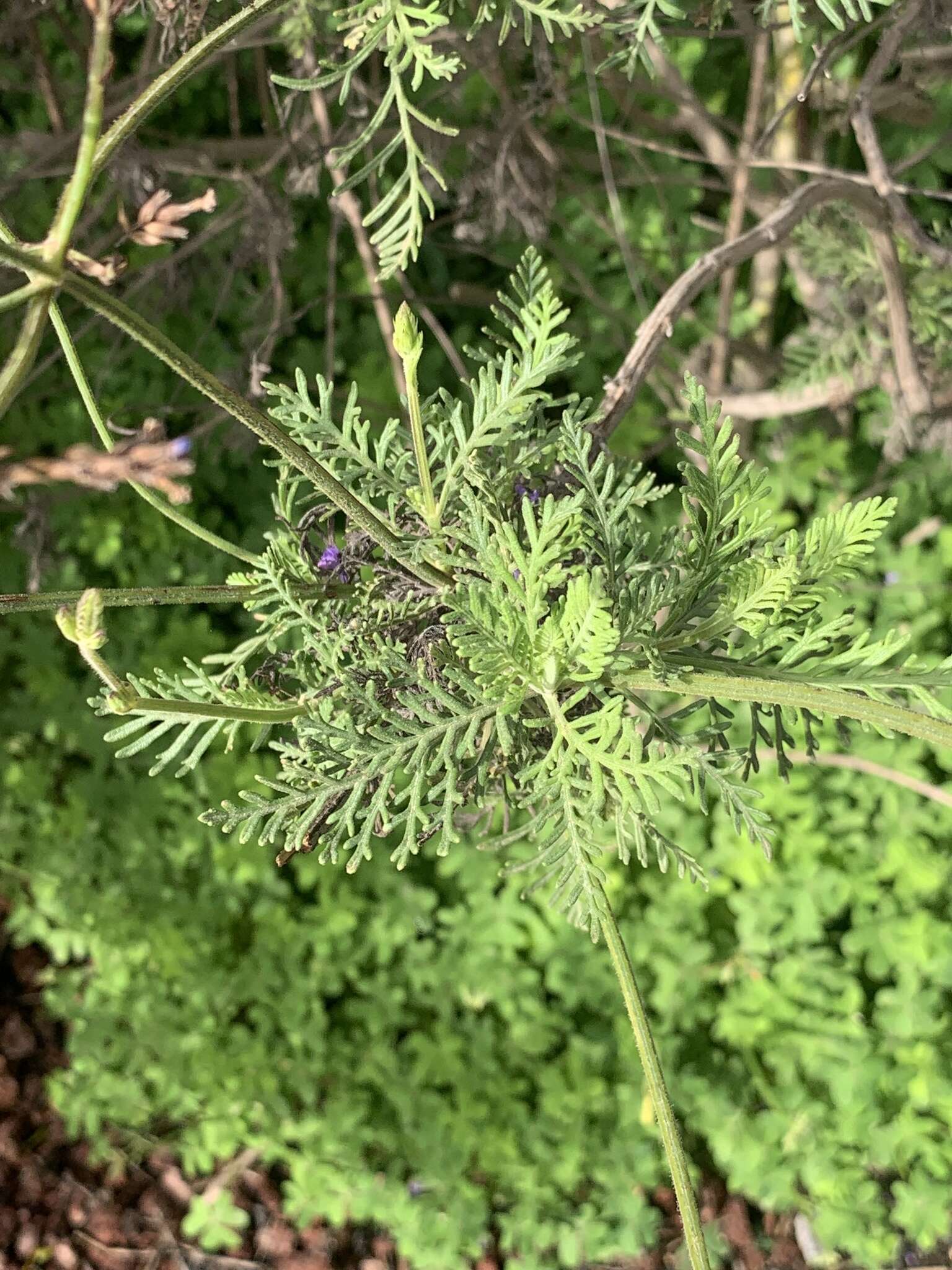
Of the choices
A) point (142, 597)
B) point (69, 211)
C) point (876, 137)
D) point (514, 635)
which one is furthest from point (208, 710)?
point (876, 137)

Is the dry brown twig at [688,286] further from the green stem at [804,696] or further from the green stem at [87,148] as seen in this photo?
the green stem at [87,148]

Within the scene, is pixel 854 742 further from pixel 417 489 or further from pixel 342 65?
pixel 342 65

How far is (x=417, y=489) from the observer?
0.70 meters

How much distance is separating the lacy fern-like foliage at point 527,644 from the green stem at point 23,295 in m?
0.21

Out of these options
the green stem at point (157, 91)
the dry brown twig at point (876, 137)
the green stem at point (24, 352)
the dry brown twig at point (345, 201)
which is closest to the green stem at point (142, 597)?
the green stem at point (24, 352)

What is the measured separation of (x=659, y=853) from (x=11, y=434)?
78.3 inches

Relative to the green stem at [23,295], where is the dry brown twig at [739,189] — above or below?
below

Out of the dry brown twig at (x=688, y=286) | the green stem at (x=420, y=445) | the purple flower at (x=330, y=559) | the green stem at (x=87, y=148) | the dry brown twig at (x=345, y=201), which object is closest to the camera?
the green stem at (x=87, y=148)

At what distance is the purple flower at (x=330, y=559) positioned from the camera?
77cm

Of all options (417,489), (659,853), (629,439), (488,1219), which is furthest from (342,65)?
(488,1219)

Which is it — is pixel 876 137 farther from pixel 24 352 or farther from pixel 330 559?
pixel 24 352

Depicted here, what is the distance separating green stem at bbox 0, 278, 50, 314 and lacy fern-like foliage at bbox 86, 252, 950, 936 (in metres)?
0.21

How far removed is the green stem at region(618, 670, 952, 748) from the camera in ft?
1.65

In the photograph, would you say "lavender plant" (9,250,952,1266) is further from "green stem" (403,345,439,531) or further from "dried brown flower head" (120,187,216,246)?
"dried brown flower head" (120,187,216,246)
